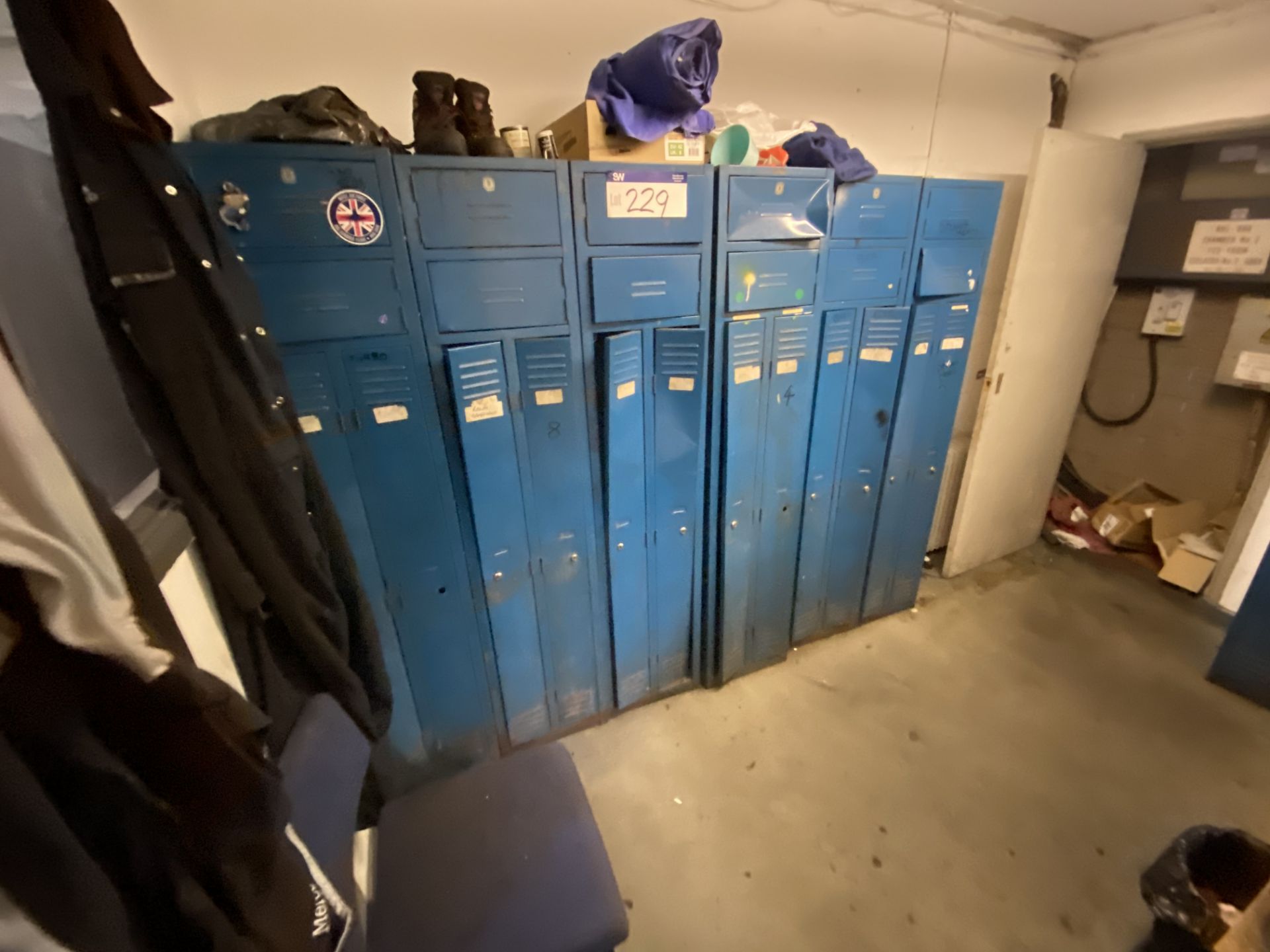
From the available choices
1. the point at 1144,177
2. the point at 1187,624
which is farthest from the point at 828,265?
the point at 1187,624

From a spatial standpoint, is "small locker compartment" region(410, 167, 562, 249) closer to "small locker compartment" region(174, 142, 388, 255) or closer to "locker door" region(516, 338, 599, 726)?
"small locker compartment" region(174, 142, 388, 255)

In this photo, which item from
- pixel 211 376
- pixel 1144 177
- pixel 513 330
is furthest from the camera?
pixel 1144 177

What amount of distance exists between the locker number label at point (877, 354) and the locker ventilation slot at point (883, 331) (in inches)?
0.5

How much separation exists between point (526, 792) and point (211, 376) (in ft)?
3.57

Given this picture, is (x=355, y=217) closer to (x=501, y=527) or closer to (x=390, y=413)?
(x=390, y=413)

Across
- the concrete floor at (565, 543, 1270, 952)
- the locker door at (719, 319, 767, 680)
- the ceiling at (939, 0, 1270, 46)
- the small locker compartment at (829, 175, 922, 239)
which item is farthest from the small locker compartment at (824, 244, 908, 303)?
the concrete floor at (565, 543, 1270, 952)

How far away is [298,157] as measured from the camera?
3.85 ft

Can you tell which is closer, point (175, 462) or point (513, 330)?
point (175, 462)

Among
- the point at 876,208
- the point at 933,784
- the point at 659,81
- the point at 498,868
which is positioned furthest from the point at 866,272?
the point at 498,868

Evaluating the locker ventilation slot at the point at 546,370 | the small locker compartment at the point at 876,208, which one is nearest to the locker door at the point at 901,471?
the small locker compartment at the point at 876,208

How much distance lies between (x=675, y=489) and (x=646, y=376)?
1.34ft

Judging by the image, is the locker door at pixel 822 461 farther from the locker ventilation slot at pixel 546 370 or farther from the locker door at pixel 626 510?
the locker ventilation slot at pixel 546 370

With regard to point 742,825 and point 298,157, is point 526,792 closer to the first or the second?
point 742,825

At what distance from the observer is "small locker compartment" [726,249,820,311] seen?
1.70 m
